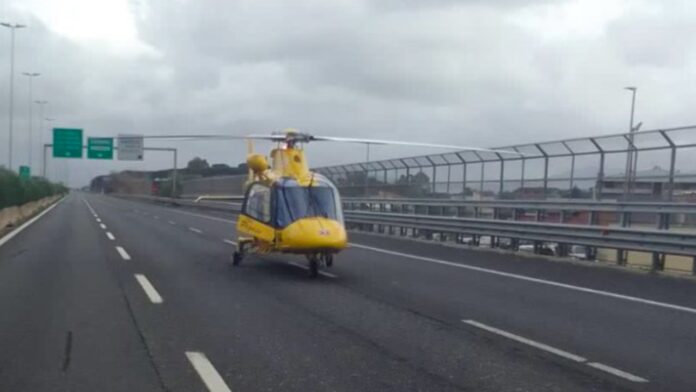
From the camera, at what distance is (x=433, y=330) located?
32.2 ft

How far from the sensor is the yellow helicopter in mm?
15383

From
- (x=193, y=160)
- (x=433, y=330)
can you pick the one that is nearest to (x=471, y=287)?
(x=433, y=330)

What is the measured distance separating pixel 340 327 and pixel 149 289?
445cm

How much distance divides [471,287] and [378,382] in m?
7.24

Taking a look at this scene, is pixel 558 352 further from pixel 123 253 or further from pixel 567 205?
pixel 123 253

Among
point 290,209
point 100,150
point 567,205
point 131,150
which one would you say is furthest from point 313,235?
point 100,150

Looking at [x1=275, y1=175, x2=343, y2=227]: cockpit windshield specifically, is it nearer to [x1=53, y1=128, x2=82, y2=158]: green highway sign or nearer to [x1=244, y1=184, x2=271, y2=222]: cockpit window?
[x1=244, y1=184, x2=271, y2=222]: cockpit window

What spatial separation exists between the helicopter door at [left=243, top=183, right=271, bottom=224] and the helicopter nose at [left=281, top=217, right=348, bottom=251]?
991 mm

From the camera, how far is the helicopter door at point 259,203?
1666 centimetres

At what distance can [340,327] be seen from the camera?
10.0 meters

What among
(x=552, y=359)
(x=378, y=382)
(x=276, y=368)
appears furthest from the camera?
(x=552, y=359)

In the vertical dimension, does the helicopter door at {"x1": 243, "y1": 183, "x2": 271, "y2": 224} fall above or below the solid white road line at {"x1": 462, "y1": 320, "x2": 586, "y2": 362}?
above

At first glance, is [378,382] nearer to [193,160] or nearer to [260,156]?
[260,156]

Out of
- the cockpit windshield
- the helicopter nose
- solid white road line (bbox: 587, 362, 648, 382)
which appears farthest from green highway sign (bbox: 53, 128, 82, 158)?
solid white road line (bbox: 587, 362, 648, 382)
